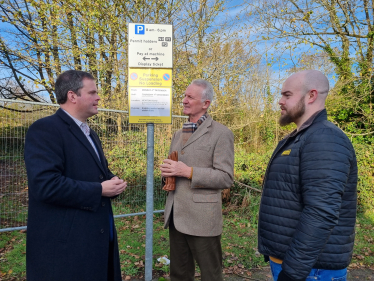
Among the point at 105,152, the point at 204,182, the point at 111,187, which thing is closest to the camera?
the point at 111,187

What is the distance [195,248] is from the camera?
95.0 inches

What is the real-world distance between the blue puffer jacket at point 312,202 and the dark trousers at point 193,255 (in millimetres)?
718

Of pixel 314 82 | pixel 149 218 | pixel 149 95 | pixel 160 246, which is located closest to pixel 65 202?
pixel 149 218

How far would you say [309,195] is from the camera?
1.43 meters

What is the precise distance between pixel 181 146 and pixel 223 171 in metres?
0.52

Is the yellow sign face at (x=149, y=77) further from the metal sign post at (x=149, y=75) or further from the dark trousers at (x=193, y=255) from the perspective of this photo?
the dark trousers at (x=193, y=255)

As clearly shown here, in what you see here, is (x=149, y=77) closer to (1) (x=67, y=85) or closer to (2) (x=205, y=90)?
(2) (x=205, y=90)

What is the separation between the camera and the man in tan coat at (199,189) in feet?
7.76

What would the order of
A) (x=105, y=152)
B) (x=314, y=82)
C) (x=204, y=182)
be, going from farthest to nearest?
1. (x=105, y=152)
2. (x=204, y=182)
3. (x=314, y=82)

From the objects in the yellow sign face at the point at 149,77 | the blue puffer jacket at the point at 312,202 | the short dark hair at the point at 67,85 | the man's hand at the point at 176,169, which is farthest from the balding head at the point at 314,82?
the short dark hair at the point at 67,85

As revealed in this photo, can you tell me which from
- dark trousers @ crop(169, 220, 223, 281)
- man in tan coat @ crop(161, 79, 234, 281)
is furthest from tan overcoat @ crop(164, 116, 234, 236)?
dark trousers @ crop(169, 220, 223, 281)

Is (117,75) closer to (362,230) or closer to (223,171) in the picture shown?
(223,171)

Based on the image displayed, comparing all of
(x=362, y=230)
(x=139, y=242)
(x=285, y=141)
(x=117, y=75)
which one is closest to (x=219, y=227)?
(x=285, y=141)

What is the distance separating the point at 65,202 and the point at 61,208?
9 centimetres
